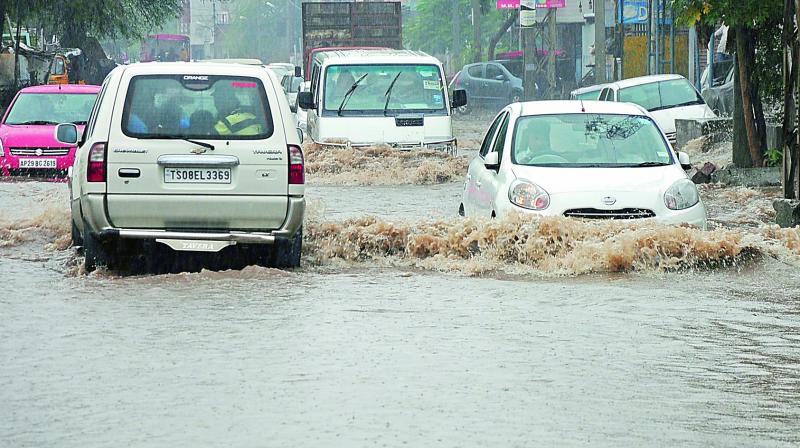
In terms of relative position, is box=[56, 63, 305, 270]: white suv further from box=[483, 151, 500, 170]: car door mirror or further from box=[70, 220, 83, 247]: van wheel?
box=[483, 151, 500, 170]: car door mirror

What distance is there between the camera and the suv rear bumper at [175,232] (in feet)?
34.5

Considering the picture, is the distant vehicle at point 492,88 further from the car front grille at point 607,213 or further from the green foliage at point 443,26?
the car front grille at point 607,213

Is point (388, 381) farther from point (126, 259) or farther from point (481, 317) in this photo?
point (126, 259)

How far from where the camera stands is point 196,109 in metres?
10.8

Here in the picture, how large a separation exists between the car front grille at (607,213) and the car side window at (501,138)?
1264 millimetres

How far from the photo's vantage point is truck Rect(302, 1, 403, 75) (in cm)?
3666

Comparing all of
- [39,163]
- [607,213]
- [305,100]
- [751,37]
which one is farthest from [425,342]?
[39,163]

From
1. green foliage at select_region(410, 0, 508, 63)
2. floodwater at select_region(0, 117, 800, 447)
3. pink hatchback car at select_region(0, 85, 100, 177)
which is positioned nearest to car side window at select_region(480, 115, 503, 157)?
floodwater at select_region(0, 117, 800, 447)

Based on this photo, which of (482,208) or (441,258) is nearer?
(441,258)

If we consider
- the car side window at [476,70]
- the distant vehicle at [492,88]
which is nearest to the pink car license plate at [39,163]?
the distant vehicle at [492,88]

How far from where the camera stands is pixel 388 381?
7.25 m

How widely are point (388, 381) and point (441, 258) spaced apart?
4657 millimetres

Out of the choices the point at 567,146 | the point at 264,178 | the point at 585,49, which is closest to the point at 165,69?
the point at 264,178

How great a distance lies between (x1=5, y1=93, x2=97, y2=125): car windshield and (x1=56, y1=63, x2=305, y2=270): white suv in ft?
35.7
